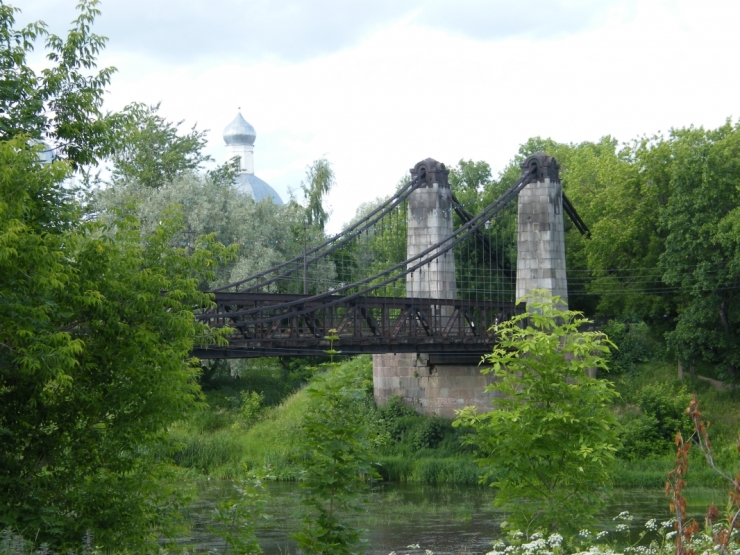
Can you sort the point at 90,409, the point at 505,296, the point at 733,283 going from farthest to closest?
the point at 505,296 < the point at 733,283 < the point at 90,409

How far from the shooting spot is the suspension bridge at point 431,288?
28.4 metres

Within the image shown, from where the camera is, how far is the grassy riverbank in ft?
103

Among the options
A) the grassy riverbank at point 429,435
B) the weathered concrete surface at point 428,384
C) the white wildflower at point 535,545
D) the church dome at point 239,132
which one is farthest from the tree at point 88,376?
the church dome at point 239,132

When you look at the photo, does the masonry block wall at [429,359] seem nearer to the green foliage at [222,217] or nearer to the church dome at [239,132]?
the green foliage at [222,217]

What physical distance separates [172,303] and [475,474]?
19839 mm

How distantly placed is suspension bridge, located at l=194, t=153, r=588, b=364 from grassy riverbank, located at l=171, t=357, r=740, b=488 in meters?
2.13

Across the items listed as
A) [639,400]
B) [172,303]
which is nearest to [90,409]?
[172,303]

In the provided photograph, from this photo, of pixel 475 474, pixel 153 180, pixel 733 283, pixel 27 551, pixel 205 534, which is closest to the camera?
pixel 27 551

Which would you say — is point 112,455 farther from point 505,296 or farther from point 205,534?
point 505,296

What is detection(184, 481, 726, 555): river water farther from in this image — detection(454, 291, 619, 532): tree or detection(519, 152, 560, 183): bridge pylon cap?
detection(519, 152, 560, 183): bridge pylon cap

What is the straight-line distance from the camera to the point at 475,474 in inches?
1231

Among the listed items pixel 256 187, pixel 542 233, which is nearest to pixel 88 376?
pixel 542 233

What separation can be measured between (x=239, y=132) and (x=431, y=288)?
176 feet

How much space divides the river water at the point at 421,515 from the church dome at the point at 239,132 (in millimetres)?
58996
